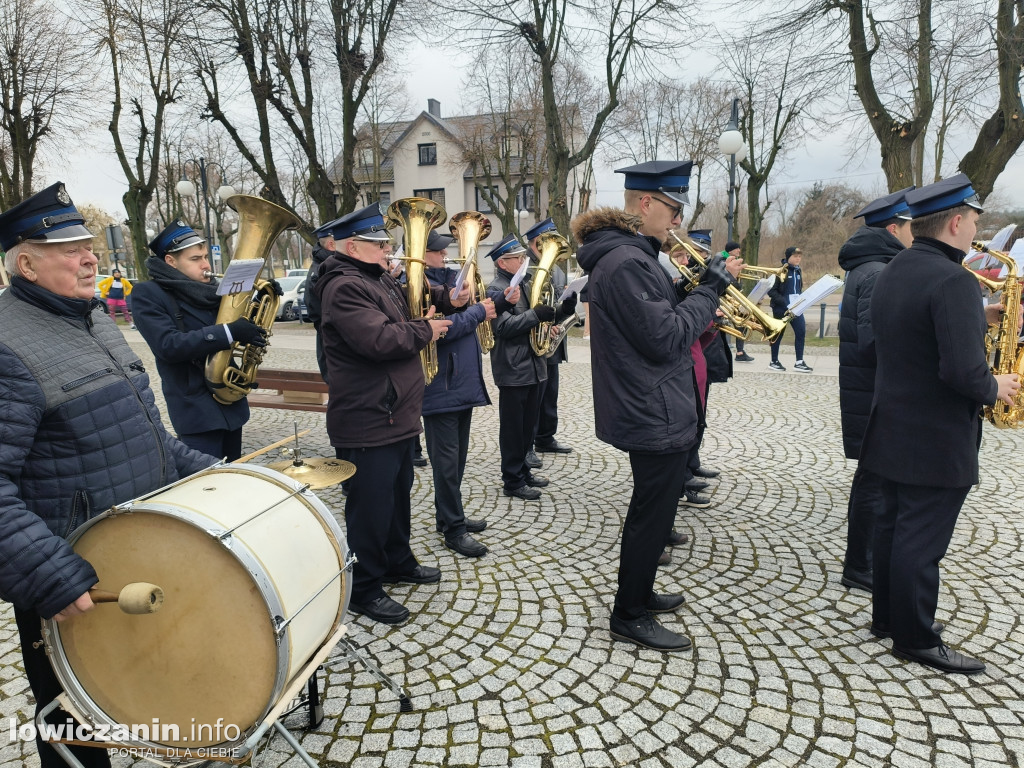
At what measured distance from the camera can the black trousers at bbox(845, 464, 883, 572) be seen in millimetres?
3623

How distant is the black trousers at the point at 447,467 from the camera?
166 inches

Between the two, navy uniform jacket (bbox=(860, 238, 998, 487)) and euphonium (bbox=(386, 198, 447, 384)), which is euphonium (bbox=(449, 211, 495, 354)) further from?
navy uniform jacket (bbox=(860, 238, 998, 487))

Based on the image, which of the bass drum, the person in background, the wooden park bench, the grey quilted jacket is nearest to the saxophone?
the bass drum

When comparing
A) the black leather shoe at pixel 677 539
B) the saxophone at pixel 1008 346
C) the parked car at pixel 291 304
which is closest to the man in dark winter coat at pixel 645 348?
the black leather shoe at pixel 677 539

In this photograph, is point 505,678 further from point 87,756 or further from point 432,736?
point 87,756

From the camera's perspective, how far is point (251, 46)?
14695 mm

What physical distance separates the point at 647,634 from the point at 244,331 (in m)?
2.83

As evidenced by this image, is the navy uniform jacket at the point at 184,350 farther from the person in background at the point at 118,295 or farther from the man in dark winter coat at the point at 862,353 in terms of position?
the person in background at the point at 118,295

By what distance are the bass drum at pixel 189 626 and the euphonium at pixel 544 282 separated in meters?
3.49

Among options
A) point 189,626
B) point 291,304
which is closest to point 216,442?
point 189,626

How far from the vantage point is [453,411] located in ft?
13.7

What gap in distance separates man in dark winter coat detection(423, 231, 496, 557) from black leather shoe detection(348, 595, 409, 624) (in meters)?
0.83

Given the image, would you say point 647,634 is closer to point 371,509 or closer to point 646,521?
point 646,521

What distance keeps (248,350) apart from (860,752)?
375 cm
